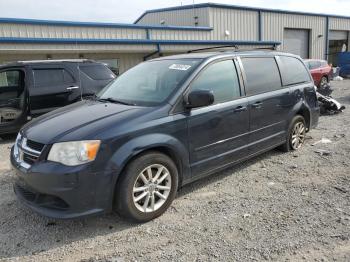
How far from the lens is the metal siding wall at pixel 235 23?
70.4ft

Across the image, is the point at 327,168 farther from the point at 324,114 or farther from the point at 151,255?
the point at 324,114

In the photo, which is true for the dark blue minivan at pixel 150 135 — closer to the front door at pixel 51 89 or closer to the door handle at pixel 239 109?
the door handle at pixel 239 109

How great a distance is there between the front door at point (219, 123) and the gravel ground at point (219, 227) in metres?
0.45

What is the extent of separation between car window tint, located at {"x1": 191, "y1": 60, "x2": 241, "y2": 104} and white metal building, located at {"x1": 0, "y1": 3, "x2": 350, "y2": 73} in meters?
9.54

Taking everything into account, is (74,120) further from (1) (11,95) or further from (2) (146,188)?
(1) (11,95)

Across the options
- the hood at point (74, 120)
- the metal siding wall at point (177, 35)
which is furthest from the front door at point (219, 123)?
the metal siding wall at point (177, 35)

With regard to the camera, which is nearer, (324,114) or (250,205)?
(250,205)

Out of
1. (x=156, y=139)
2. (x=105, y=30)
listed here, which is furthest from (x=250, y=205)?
(x=105, y=30)

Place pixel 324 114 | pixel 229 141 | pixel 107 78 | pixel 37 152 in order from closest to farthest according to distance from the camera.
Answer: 1. pixel 37 152
2. pixel 229 141
3. pixel 107 78
4. pixel 324 114

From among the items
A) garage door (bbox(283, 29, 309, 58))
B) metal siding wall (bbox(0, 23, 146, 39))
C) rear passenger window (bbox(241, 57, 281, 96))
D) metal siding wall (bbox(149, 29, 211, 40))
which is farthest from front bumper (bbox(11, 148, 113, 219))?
garage door (bbox(283, 29, 309, 58))

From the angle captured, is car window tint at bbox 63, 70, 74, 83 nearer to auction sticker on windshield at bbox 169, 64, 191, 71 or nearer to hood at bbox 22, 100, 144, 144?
hood at bbox 22, 100, 144, 144

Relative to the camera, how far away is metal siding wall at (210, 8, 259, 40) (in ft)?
70.4

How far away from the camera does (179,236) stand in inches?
136

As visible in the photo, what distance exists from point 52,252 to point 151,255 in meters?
0.93
